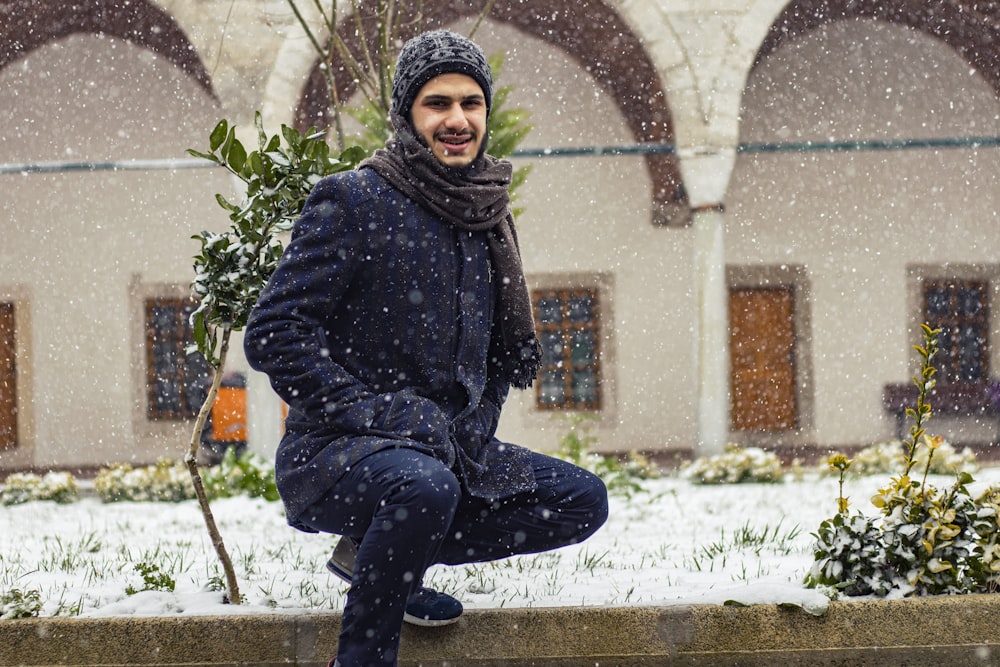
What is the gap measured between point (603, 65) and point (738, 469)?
4869mm

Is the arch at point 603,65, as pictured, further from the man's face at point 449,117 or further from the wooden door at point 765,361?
the man's face at point 449,117

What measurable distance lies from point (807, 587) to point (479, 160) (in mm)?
1504

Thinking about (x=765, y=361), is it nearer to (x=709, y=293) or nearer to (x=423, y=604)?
(x=709, y=293)

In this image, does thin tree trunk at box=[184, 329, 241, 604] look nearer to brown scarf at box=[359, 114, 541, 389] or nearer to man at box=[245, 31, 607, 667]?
man at box=[245, 31, 607, 667]

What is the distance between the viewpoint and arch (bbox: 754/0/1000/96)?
1066 centimetres

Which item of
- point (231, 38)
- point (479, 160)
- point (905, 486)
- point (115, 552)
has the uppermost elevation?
point (231, 38)

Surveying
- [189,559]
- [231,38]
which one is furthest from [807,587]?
[231,38]

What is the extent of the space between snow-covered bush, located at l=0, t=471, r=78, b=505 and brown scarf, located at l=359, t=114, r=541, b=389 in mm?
5548

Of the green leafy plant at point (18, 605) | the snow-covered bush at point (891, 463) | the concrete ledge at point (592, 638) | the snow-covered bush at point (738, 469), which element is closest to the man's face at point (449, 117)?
the concrete ledge at point (592, 638)

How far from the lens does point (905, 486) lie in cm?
323

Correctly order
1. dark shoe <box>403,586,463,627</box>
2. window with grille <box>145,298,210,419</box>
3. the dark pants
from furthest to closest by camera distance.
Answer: window with grille <box>145,298,210,419</box>, dark shoe <box>403,586,463,627</box>, the dark pants

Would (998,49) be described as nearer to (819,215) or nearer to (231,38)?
(819,215)

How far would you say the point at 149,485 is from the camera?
24.2 ft

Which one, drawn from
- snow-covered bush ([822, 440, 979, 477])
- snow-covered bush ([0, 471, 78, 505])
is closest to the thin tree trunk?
snow-covered bush ([0, 471, 78, 505])
